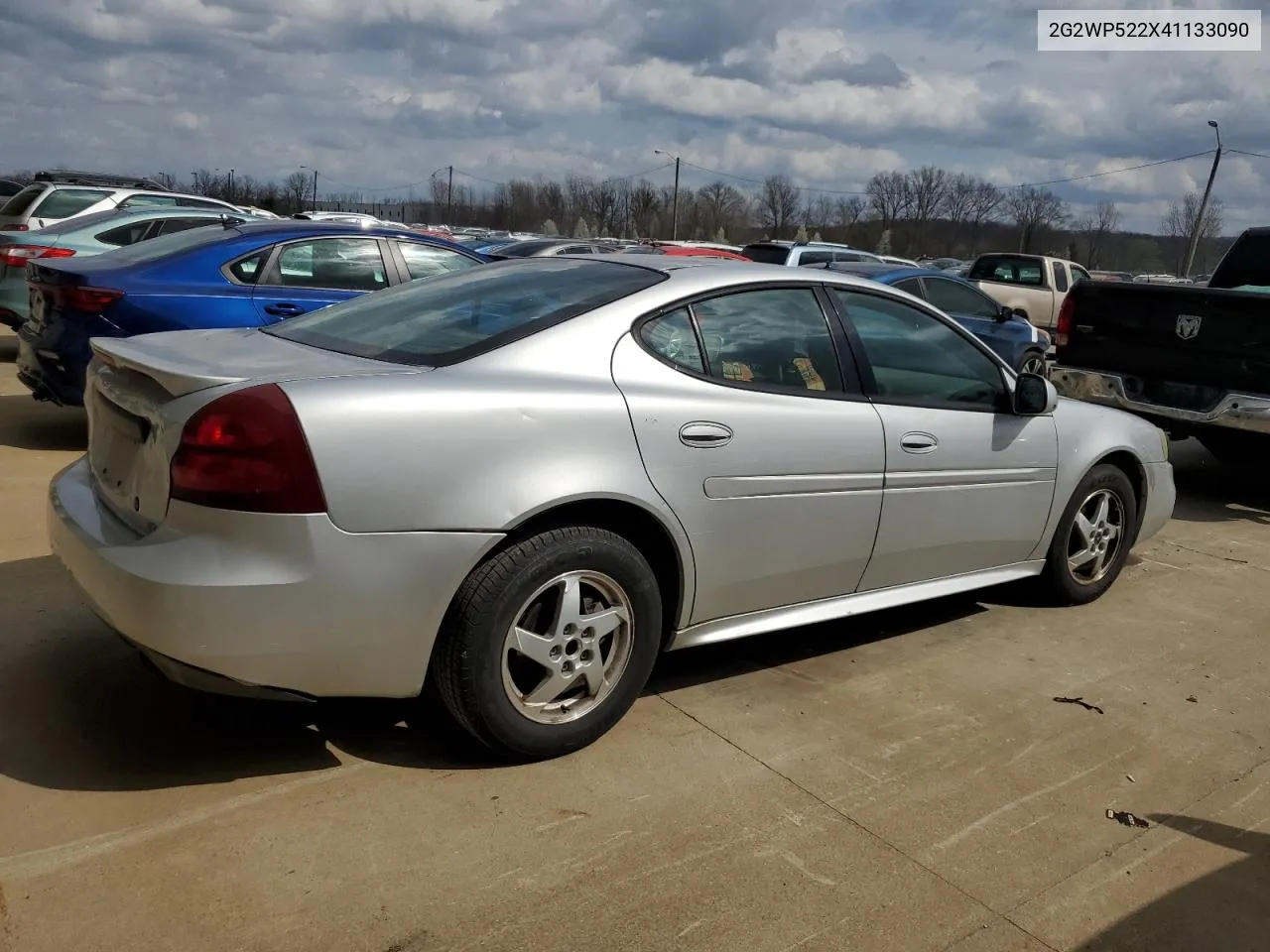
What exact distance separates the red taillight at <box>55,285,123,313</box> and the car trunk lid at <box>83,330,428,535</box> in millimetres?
2944

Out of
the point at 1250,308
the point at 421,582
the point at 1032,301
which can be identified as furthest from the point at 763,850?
the point at 1032,301

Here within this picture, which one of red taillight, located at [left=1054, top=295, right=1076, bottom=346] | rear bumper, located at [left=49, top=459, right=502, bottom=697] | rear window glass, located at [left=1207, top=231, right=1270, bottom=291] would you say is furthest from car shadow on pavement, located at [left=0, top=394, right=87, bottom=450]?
rear window glass, located at [left=1207, top=231, right=1270, bottom=291]

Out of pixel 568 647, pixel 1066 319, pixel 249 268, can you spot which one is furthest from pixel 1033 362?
pixel 568 647

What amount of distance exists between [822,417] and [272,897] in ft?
7.38

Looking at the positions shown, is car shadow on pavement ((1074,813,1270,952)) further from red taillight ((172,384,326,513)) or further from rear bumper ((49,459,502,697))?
red taillight ((172,384,326,513))

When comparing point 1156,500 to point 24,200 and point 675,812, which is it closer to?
point 675,812

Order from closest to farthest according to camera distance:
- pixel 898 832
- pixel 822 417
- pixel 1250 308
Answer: pixel 898 832, pixel 822 417, pixel 1250 308

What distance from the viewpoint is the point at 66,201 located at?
12.0 metres

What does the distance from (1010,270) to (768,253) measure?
5202 mm

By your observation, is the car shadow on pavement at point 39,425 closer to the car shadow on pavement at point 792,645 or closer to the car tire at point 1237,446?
the car shadow on pavement at point 792,645

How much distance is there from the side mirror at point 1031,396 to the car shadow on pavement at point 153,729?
2644mm

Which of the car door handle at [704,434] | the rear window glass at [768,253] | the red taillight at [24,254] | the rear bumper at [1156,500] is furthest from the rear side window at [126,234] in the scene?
the rear window glass at [768,253]

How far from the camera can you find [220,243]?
6.40 m

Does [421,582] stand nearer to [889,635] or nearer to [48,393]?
[889,635]
